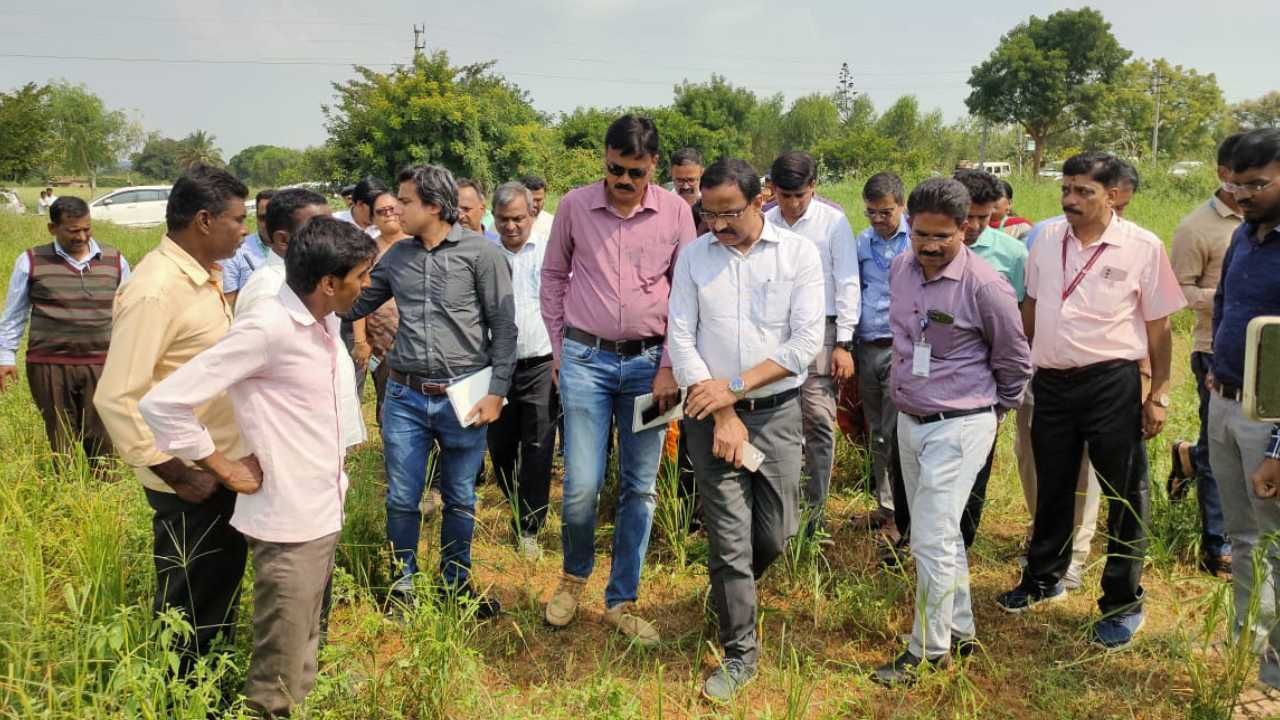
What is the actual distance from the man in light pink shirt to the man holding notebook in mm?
1003

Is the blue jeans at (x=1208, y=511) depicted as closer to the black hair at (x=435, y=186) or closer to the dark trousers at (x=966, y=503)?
the dark trousers at (x=966, y=503)

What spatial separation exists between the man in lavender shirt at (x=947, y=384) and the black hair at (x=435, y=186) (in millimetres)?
1822

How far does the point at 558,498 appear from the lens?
17.0 feet

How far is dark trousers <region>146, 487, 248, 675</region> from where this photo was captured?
8.42 feet

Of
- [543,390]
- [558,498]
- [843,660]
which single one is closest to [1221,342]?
[843,660]

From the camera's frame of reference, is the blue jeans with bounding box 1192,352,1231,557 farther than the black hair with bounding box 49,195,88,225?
No

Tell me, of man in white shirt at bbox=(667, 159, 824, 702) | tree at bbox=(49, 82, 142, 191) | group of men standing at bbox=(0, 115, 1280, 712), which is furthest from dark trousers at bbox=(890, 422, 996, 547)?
tree at bbox=(49, 82, 142, 191)

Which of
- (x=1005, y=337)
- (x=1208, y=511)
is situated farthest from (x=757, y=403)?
(x=1208, y=511)

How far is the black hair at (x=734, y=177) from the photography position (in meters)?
3.03

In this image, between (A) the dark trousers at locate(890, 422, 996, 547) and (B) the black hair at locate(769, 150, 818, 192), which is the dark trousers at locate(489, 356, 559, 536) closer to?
(B) the black hair at locate(769, 150, 818, 192)

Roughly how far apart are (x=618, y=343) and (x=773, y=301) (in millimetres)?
684

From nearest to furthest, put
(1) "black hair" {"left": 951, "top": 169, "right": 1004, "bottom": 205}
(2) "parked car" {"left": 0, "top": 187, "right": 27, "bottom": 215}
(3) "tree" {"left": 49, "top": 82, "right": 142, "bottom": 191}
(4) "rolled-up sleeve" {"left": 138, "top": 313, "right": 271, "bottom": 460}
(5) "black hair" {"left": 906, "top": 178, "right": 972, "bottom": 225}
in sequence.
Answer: (4) "rolled-up sleeve" {"left": 138, "top": 313, "right": 271, "bottom": 460}
(5) "black hair" {"left": 906, "top": 178, "right": 972, "bottom": 225}
(1) "black hair" {"left": 951, "top": 169, "right": 1004, "bottom": 205}
(2) "parked car" {"left": 0, "top": 187, "right": 27, "bottom": 215}
(3) "tree" {"left": 49, "top": 82, "right": 142, "bottom": 191}

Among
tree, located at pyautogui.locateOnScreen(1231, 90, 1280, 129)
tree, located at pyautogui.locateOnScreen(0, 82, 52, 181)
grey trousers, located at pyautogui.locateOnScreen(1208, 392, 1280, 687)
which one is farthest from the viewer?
tree, located at pyautogui.locateOnScreen(1231, 90, 1280, 129)

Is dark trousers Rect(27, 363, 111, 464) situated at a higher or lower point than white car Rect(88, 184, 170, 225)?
lower
